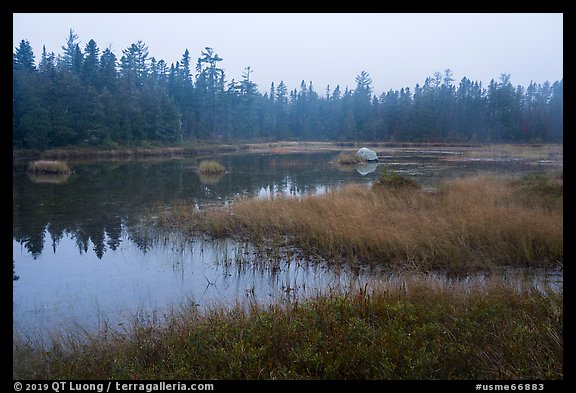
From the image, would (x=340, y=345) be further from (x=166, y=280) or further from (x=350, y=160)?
(x=350, y=160)

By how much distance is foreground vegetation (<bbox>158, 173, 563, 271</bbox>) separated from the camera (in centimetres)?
1016

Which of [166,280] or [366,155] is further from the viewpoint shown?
[366,155]

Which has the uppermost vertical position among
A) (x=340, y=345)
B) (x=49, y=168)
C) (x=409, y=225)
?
(x=49, y=168)

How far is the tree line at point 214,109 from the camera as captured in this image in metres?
45.7

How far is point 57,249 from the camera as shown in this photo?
42.0ft

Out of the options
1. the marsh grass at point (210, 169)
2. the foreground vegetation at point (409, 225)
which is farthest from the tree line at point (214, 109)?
the foreground vegetation at point (409, 225)

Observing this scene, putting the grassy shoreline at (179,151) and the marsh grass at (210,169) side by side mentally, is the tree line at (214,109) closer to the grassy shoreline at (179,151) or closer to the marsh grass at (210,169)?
the grassy shoreline at (179,151)

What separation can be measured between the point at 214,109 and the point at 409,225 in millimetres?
67515

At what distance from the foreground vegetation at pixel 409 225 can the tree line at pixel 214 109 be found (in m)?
34.7

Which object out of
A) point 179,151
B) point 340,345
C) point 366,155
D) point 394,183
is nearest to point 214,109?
point 179,151

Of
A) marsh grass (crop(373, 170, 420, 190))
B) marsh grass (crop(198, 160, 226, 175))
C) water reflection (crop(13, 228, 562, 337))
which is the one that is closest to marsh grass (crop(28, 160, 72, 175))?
marsh grass (crop(198, 160, 226, 175))

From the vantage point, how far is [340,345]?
5.01 m
